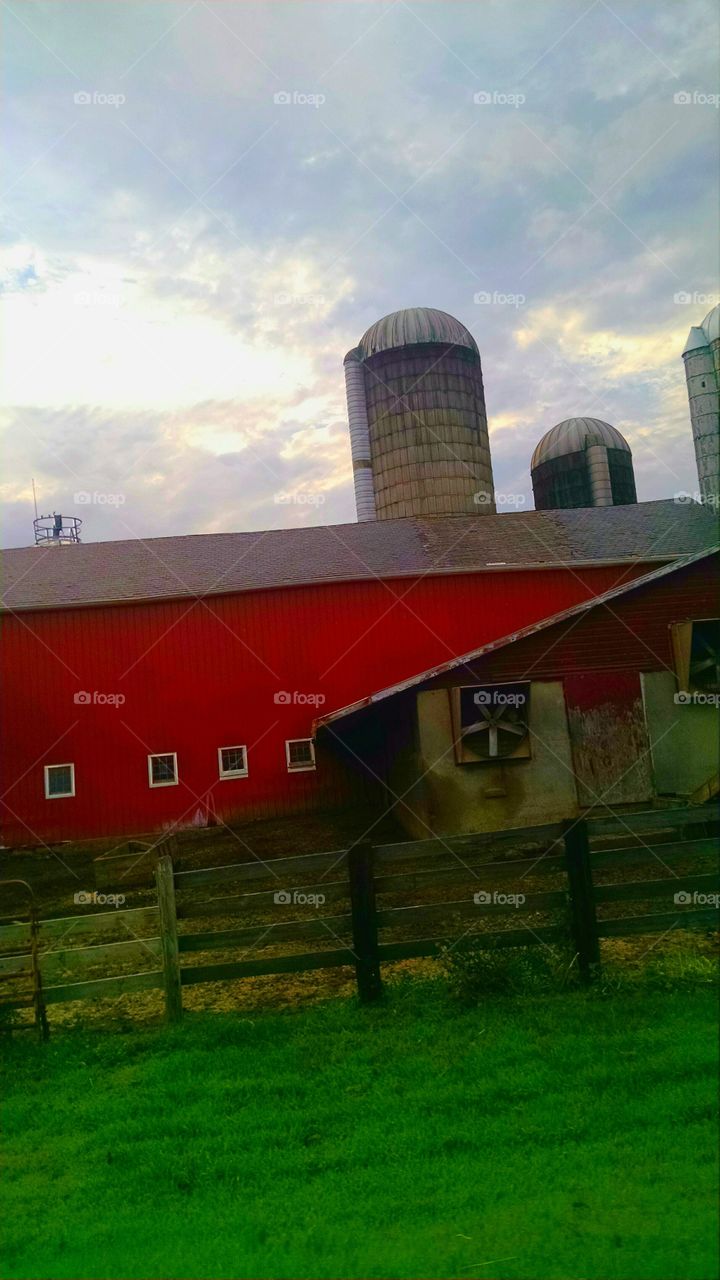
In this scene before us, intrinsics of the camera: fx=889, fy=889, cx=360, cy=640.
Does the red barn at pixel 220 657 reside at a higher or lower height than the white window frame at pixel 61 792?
higher

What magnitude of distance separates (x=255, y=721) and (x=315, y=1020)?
13389 millimetres

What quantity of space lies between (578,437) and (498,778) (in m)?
20.8

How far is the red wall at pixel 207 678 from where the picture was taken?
18.5m

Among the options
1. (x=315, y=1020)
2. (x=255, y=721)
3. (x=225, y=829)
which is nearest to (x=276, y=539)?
(x=255, y=721)

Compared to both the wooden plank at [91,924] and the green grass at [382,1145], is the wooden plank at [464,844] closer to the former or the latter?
the green grass at [382,1145]

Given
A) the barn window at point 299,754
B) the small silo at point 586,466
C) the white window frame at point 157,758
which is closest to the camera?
the white window frame at point 157,758

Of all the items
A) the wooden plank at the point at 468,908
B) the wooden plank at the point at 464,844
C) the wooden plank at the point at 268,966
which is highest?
the wooden plank at the point at 464,844

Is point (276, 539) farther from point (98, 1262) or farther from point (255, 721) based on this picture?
point (98, 1262)

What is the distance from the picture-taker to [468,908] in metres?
6.66

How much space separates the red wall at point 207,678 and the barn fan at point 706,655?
23.3 ft
